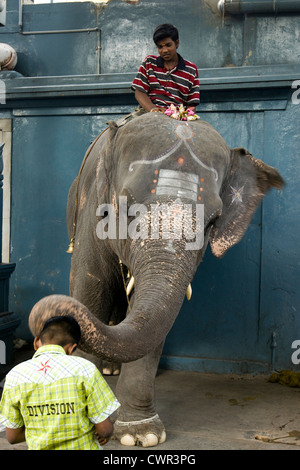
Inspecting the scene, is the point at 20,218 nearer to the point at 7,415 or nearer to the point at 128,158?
the point at 128,158

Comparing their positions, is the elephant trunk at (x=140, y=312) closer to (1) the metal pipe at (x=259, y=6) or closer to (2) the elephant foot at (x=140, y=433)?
(2) the elephant foot at (x=140, y=433)

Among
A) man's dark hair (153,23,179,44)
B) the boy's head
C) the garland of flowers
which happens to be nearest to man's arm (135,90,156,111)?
the garland of flowers

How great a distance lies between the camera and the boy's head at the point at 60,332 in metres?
2.39

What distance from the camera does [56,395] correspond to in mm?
2369

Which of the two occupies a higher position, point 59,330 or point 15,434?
point 59,330

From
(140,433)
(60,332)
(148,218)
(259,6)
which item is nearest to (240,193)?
(148,218)

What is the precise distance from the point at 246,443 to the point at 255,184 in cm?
188

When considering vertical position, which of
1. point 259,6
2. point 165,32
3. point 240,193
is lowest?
point 240,193

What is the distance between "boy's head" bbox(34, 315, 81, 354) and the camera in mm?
2391

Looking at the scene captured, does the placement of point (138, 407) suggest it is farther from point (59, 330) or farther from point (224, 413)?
point (59, 330)

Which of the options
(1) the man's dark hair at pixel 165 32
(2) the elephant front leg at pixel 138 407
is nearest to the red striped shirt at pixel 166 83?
(1) the man's dark hair at pixel 165 32

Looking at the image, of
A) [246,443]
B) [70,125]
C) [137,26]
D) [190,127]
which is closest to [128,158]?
[190,127]

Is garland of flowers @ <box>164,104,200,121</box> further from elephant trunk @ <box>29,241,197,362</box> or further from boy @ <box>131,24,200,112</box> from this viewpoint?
elephant trunk @ <box>29,241,197,362</box>

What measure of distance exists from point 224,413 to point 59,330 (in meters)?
2.81
